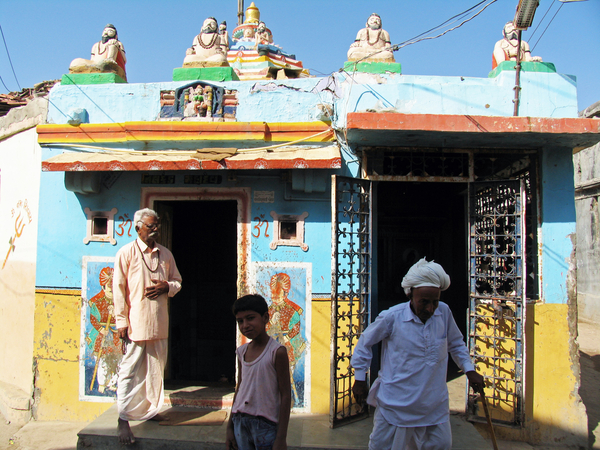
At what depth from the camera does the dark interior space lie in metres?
7.59

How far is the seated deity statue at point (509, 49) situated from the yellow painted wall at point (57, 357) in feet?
18.2

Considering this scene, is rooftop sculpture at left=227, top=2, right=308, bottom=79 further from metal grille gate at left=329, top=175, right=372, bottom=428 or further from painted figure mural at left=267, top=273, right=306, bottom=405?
painted figure mural at left=267, top=273, right=306, bottom=405

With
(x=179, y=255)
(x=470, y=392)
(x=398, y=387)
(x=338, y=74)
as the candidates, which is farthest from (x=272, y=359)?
(x=179, y=255)

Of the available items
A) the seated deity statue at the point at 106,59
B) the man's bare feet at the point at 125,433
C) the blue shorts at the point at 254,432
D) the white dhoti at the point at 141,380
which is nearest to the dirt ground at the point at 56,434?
the man's bare feet at the point at 125,433

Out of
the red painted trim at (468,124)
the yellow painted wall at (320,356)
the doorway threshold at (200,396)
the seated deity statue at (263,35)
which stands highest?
the seated deity statue at (263,35)

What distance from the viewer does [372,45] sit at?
5.00 metres

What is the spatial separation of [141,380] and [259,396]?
A: 1.78 metres

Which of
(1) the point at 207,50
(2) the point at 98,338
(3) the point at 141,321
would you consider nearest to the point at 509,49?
(1) the point at 207,50

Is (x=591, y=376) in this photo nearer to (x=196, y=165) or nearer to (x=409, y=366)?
(x=409, y=366)

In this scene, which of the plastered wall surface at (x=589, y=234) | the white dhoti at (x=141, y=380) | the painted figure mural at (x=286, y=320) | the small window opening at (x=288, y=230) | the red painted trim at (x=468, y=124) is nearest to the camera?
the white dhoti at (x=141, y=380)

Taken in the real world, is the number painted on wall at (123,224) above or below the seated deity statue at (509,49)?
below

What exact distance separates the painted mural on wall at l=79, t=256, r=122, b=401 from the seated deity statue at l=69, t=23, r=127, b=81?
2.28 metres

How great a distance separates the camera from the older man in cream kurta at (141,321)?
3.55 m

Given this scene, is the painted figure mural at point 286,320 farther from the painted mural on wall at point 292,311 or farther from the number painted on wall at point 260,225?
the number painted on wall at point 260,225
